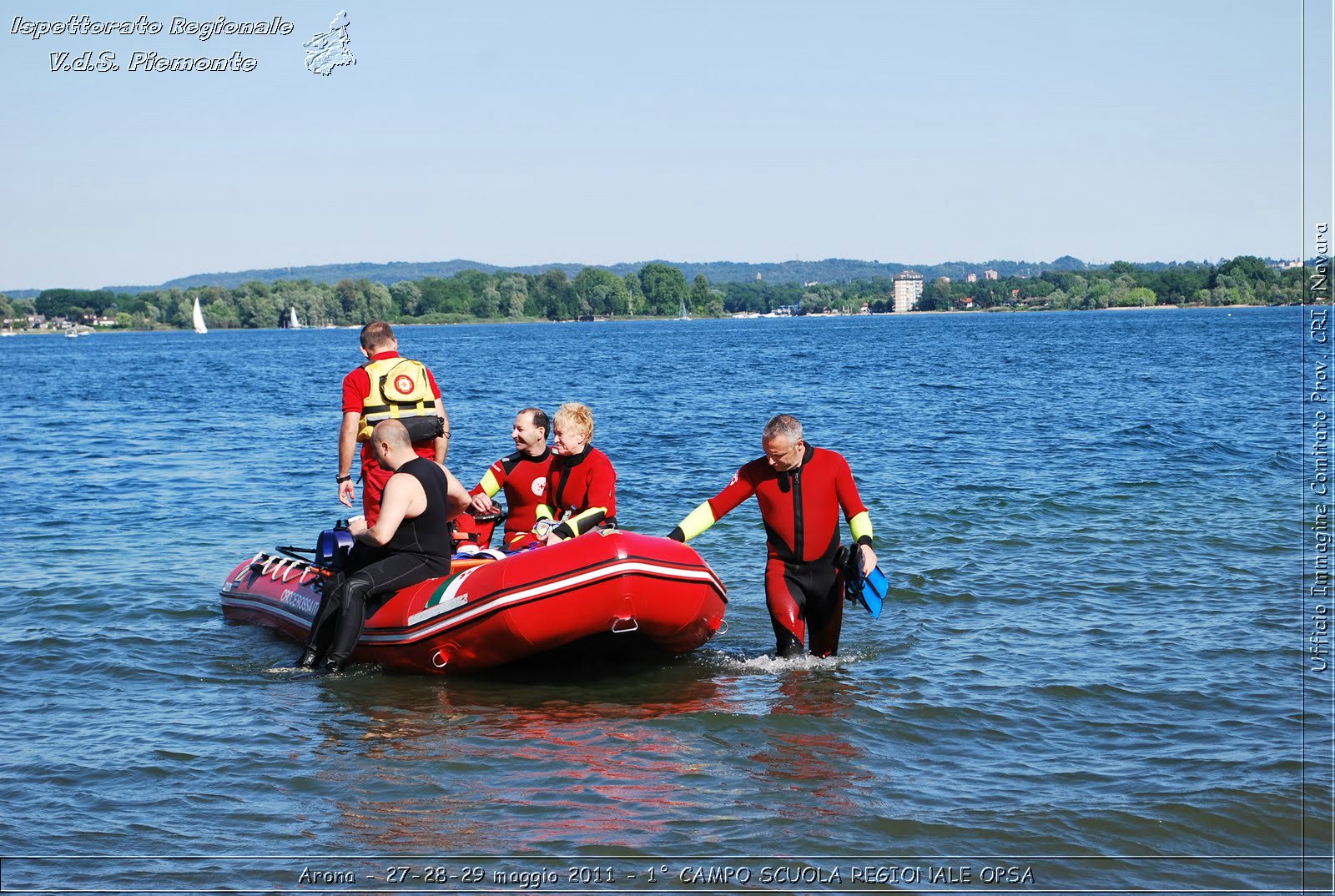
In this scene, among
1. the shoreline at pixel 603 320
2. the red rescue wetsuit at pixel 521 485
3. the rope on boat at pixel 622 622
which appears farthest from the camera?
the shoreline at pixel 603 320

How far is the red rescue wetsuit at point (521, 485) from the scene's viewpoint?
823cm

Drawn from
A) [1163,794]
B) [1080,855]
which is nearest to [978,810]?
[1080,855]

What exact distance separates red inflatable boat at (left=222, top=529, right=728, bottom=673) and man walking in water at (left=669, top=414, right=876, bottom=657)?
0.36 meters

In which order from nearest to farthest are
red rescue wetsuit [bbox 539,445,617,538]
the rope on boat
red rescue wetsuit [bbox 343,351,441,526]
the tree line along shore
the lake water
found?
the lake water → the rope on boat → red rescue wetsuit [bbox 539,445,617,538] → red rescue wetsuit [bbox 343,351,441,526] → the tree line along shore

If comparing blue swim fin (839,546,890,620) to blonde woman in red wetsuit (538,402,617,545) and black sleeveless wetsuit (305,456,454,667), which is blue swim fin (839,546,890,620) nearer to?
blonde woman in red wetsuit (538,402,617,545)

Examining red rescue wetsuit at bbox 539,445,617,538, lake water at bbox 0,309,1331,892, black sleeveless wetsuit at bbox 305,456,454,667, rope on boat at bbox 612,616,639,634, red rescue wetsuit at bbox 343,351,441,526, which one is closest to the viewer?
lake water at bbox 0,309,1331,892

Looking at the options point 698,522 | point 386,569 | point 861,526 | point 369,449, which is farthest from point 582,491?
point 861,526

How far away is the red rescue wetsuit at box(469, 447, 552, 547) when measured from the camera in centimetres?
823

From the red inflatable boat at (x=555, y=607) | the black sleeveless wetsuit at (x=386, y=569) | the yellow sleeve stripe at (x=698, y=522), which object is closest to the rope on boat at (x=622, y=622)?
the red inflatable boat at (x=555, y=607)

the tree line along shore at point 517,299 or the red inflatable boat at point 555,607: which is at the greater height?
the tree line along shore at point 517,299

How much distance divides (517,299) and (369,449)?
165464 millimetres

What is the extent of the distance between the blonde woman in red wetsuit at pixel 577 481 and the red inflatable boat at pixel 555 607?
1.73ft

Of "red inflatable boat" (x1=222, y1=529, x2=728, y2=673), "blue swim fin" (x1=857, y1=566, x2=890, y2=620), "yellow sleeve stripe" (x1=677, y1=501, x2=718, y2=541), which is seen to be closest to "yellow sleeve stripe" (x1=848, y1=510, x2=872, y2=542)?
"blue swim fin" (x1=857, y1=566, x2=890, y2=620)

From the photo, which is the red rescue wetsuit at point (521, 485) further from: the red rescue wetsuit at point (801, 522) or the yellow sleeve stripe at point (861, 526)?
the yellow sleeve stripe at point (861, 526)
